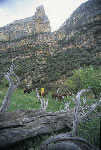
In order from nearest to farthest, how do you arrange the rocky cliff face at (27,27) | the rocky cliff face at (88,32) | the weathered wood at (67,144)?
the weathered wood at (67,144) < the rocky cliff face at (88,32) < the rocky cliff face at (27,27)

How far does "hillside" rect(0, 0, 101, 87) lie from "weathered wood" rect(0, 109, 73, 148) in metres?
51.5

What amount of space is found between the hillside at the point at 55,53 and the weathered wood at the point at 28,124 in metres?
51.5

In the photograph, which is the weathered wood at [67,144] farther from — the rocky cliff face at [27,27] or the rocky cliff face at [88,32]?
the rocky cliff face at [27,27]

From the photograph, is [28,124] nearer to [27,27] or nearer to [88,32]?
[88,32]

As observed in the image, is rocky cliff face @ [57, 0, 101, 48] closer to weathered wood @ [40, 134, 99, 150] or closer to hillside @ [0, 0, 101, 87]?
hillside @ [0, 0, 101, 87]

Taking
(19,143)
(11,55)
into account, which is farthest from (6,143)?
(11,55)

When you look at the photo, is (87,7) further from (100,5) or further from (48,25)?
(48,25)

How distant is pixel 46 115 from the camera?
8297 millimetres

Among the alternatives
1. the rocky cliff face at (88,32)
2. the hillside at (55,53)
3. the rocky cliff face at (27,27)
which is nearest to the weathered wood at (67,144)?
the hillside at (55,53)

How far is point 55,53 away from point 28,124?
8639cm

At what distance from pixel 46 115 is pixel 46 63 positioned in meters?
73.4

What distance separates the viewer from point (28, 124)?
290 inches

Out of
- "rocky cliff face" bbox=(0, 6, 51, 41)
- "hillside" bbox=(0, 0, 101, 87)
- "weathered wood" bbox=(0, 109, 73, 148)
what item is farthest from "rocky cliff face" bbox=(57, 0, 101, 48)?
"weathered wood" bbox=(0, 109, 73, 148)

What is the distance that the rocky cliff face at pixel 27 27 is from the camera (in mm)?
151575
